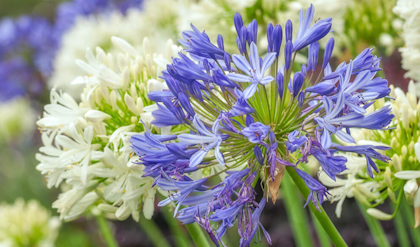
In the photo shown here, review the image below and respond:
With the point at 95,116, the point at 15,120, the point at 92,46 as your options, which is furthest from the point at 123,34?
the point at 15,120

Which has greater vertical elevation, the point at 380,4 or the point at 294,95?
the point at 380,4

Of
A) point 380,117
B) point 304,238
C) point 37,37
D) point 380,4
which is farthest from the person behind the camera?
point 37,37

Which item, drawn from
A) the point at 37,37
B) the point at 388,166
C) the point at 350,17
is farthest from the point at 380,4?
the point at 37,37

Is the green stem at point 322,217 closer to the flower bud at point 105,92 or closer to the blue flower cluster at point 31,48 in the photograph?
the flower bud at point 105,92

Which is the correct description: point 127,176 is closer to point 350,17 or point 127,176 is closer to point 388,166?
point 388,166

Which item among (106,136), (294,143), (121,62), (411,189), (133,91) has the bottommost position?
(411,189)

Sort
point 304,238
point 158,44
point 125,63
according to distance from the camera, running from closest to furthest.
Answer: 1. point 125,63
2. point 304,238
3. point 158,44

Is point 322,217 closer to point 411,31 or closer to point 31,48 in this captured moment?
point 411,31
